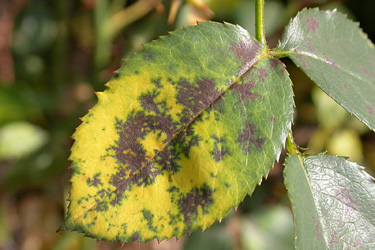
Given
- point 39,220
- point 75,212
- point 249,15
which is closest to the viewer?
point 75,212

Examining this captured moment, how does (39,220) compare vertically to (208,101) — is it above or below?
below

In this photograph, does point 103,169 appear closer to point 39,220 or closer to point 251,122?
point 251,122

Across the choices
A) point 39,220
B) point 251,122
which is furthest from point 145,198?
point 39,220

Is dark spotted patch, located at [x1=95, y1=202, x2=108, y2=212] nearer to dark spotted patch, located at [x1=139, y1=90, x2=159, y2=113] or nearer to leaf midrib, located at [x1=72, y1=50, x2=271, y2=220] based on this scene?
leaf midrib, located at [x1=72, y1=50, x2=271, y2=220]

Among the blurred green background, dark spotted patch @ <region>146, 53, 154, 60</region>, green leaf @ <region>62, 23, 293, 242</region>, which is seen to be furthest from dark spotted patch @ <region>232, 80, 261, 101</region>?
the blurred green background

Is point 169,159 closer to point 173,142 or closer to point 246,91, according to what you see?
point 173,142
